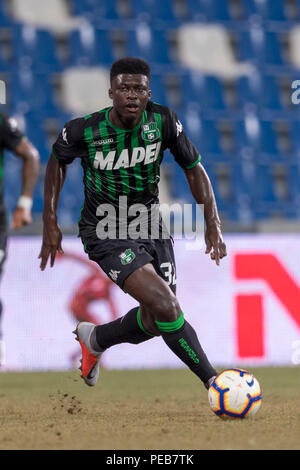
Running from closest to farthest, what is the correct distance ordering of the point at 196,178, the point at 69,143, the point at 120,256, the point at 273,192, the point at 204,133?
the point at 120,256
the point at 69,143
the point at 196,178
the point at 204,133
the point at 273,192

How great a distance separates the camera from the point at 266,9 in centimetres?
2061

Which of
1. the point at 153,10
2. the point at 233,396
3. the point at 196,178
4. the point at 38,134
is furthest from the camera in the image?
the point at 153,10

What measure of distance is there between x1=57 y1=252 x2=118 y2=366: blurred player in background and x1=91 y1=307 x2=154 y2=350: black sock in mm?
3657

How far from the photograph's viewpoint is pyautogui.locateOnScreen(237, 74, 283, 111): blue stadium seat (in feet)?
65.2

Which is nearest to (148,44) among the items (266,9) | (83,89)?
(83,89)

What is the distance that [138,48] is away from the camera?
19578mm

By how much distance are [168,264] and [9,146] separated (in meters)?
2.28

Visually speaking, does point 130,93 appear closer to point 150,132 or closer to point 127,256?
point 150,132

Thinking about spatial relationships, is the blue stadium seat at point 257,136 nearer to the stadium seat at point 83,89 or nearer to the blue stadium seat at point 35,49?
the stadium seat at point 83,89

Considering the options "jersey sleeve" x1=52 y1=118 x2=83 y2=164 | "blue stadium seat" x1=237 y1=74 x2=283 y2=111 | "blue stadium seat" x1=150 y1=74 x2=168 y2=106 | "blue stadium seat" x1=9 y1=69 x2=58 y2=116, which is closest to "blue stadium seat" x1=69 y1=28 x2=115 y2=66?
"blue stadium seat" x1=9 y1=69 x2=58 y2=116

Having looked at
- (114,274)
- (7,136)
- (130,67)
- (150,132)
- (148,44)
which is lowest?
(114,274)

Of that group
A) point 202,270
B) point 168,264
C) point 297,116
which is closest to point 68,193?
point 297,116

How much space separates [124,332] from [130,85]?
169 cm

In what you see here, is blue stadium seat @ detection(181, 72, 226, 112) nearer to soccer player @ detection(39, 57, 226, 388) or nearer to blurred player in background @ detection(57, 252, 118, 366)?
blurred player in background @ detection(57, 252, 118, 366)
